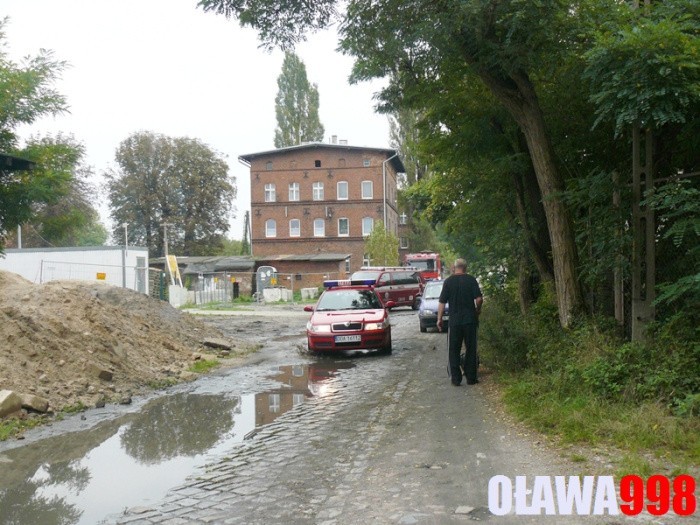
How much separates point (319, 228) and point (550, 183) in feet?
197

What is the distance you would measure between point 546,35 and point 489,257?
6.74m

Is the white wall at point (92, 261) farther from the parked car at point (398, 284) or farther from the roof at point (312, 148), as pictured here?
the roof at point (312, 148)

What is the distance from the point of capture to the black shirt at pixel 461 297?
1062 centimetres

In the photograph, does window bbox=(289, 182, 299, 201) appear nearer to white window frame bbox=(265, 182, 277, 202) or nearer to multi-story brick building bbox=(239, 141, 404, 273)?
multi-story brick building bbox=(239, 141, 404, 273)

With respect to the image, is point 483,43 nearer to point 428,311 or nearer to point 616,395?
point 616,395

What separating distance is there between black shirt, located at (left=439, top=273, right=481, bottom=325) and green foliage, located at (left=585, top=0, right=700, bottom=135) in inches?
144

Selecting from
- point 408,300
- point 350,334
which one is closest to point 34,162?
point 350,334

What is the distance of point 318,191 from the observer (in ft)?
230

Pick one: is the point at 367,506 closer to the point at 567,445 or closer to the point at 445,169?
the point at 567,445

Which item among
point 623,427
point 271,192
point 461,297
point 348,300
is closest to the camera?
point 623,427

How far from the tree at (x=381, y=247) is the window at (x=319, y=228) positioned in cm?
854

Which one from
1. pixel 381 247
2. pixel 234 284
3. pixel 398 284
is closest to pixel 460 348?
pixel 398 284

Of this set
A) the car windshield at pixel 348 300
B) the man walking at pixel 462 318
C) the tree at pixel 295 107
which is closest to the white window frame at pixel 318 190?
the tree at pixel 295 107

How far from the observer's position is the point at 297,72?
7206cm
